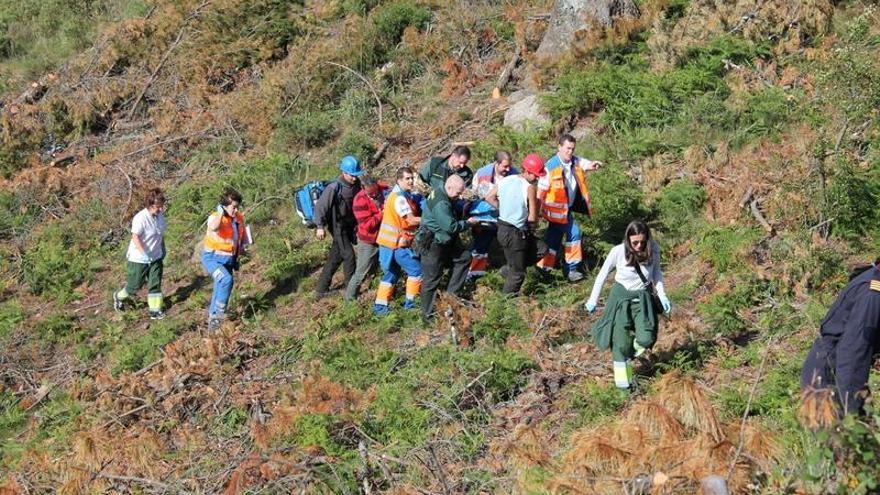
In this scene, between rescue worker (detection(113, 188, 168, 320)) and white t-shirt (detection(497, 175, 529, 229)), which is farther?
rescue worker (detection(113, 188, 168, 320))

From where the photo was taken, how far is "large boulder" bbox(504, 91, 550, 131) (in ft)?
45.3

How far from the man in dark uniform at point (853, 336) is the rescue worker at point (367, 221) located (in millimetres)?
5579

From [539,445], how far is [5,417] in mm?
6387

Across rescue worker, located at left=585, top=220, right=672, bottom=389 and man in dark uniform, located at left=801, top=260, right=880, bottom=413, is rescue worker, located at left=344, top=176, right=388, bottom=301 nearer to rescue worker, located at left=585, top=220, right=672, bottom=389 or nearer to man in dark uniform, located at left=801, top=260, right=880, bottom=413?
rescue worker, located at left=585, top=220, right=672, bottom=389

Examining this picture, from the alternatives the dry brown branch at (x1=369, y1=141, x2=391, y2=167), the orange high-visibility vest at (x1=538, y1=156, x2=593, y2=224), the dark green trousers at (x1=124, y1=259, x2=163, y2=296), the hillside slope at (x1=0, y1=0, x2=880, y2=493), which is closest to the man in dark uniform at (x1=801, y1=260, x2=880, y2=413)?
the hillside slope at (x1=0, y1=0, x2=880, y2=493)

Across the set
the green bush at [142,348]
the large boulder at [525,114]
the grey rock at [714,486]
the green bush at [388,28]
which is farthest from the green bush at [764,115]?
the grey rock at [714,486]

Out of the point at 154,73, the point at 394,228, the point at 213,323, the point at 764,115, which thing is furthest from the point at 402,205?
the point at 154,73

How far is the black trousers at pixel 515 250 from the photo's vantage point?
34.0 feet

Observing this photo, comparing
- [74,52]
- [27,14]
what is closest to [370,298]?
[74,52]

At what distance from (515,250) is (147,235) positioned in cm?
456

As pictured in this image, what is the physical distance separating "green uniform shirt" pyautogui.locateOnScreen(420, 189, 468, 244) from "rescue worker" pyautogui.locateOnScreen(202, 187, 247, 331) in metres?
2.36

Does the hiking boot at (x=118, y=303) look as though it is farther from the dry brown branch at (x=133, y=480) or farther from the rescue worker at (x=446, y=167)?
the dry brown branch at (x=133, y=480)

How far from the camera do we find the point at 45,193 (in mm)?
15844

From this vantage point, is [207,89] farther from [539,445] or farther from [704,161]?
[539,445]
